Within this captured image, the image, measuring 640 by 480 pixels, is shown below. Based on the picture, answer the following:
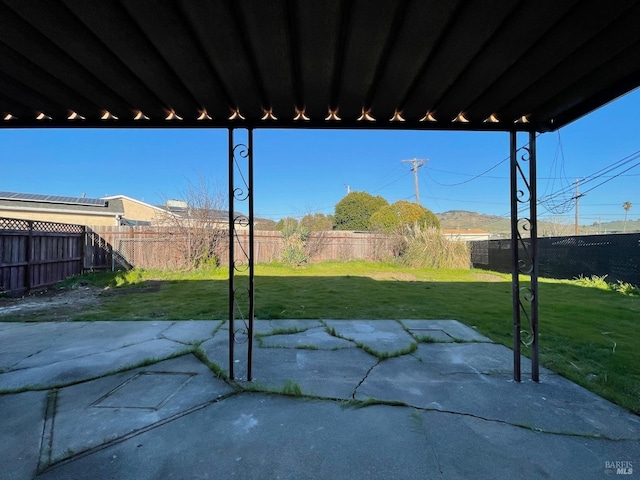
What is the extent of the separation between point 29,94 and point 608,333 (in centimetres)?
571

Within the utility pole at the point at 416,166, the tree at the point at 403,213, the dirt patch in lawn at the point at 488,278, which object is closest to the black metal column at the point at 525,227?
the dirt patch in lawn at the point at 488,278

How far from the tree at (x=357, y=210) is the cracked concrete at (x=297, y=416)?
19.8 m

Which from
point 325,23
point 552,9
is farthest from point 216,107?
point 552,9

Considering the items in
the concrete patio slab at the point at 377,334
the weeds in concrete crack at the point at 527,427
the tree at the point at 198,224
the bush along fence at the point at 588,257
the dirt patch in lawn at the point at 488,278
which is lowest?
the concrete patio slab at the point at 377,334

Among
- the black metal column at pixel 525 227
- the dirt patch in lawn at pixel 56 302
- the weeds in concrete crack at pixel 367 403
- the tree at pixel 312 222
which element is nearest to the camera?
the weeds in concrete crack at pixel 367 403

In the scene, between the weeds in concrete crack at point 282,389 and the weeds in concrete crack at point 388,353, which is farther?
the weeds in concrete crack at point 388,353

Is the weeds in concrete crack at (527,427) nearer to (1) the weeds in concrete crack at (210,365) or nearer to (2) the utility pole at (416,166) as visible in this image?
(1) the weeds in concrete crack at (210,365)

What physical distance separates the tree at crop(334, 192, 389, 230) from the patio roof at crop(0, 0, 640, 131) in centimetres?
2041

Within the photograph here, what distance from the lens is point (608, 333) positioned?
354cm

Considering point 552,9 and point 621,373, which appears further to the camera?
point 621,373

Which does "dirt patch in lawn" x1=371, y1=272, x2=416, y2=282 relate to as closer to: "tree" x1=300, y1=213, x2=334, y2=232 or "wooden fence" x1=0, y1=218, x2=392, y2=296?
"wooden fence" x1=0, y1=218, x2=392, y2=296

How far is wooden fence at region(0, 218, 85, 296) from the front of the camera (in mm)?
5848

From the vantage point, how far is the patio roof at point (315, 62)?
1.19 m

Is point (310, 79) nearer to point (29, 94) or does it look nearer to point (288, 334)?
point (29, 94)
